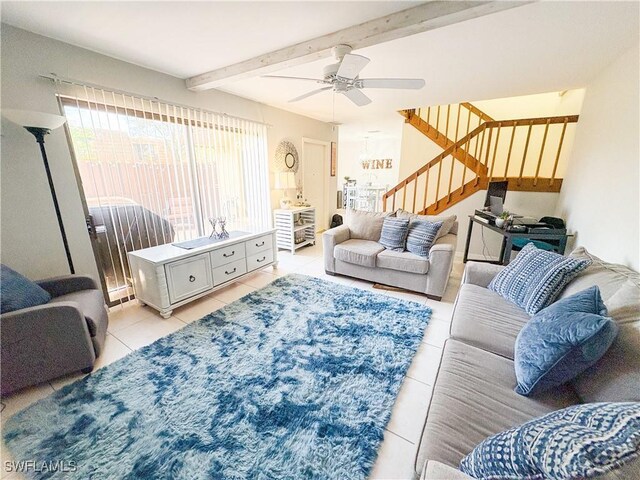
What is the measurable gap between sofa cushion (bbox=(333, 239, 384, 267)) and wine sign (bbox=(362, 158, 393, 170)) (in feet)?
21.9

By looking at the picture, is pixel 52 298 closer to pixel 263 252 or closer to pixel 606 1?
pixel 263 252

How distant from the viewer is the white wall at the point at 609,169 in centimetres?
197

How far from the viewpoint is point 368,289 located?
3020mm

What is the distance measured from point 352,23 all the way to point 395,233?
204 centimetres

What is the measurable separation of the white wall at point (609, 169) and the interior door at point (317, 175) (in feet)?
12.8

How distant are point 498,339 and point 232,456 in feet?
5.09

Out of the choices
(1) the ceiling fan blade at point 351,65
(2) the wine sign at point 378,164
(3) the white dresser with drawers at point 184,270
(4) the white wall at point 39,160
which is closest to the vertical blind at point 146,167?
(4) the white wall at point 39,160

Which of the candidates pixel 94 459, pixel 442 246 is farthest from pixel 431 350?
pixel 94 459

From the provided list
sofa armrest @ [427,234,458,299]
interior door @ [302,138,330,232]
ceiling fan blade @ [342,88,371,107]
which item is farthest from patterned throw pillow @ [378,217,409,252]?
interior door @ [302,138,330,232]

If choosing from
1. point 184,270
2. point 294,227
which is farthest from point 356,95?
point 294,227

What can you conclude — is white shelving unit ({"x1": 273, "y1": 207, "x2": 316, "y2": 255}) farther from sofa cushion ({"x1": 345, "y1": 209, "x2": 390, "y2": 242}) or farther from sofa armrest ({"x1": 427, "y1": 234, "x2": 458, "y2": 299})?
sofa armrest ({"x1": 427, "y1": 234, "x2": 458, "y2": 299})

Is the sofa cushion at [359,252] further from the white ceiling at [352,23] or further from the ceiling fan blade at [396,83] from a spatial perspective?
the white ceiling at [352,23]

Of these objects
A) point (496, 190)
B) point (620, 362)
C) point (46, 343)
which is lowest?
point (46, 343)

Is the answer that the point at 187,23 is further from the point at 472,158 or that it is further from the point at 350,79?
the point at 472,158
